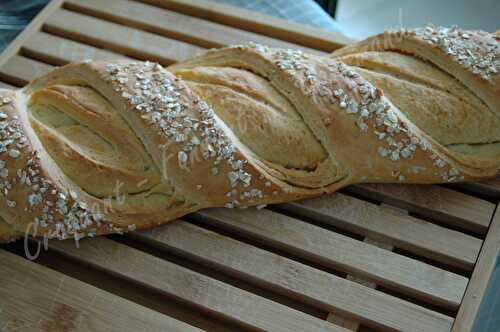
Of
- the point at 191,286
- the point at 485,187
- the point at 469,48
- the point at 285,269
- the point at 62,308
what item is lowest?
the point at 62,308

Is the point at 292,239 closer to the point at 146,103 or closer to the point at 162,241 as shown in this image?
the point at 162,241

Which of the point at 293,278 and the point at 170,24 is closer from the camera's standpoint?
the point at 293,278

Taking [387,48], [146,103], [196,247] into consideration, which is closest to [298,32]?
[387,48]

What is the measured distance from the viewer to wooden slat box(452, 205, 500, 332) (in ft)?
5.06

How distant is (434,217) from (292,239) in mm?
406

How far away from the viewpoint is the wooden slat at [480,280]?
1.54 m

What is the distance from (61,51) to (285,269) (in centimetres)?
106

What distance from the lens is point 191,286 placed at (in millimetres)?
1568

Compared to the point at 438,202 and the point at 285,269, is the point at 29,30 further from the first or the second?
the point at 438,202

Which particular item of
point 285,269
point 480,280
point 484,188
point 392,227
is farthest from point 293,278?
point 484,188

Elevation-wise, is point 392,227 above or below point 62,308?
above

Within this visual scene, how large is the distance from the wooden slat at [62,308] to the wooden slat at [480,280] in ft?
2.09

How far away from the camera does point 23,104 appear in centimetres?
167

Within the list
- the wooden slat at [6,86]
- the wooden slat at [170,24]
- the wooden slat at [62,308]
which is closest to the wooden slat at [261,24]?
the wooden slat at [170,24]
